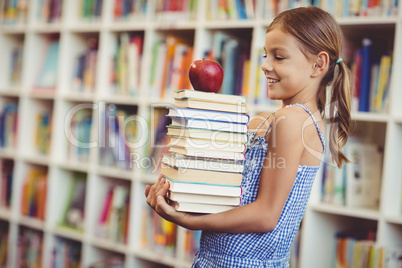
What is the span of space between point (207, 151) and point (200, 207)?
13 centimetres

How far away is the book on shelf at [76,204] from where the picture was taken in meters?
2.75

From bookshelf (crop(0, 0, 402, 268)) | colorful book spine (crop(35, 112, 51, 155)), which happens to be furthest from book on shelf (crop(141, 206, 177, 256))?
colorful book spine (crop(35, 112, 51, 155))

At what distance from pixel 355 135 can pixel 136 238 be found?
1238 millimetres

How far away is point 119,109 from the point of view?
2.64 metres

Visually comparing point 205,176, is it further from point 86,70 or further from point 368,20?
point 86,70

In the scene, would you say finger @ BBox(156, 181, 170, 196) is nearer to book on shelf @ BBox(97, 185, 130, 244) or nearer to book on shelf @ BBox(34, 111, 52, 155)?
book on shelf @ BBox(97, 185, 130, 244)

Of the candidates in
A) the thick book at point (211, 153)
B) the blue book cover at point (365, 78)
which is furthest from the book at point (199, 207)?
the blue book cover at point (365, 78)

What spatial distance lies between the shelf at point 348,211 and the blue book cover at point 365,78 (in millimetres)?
411

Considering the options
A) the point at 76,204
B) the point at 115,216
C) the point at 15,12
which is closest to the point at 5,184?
the point at 76,204

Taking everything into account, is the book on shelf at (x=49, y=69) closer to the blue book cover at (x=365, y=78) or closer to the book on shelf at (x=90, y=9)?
the book on shelf at (x=90, y=9)

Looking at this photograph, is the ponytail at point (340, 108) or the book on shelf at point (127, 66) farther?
the book on shelf at point (127, 66)

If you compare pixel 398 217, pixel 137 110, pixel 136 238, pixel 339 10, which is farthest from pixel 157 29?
pixel 398 217

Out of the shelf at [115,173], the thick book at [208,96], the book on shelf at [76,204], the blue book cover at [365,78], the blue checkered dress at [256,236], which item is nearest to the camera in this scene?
the thick book at [208,96]

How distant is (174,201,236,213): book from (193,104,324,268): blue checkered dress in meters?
0.09
